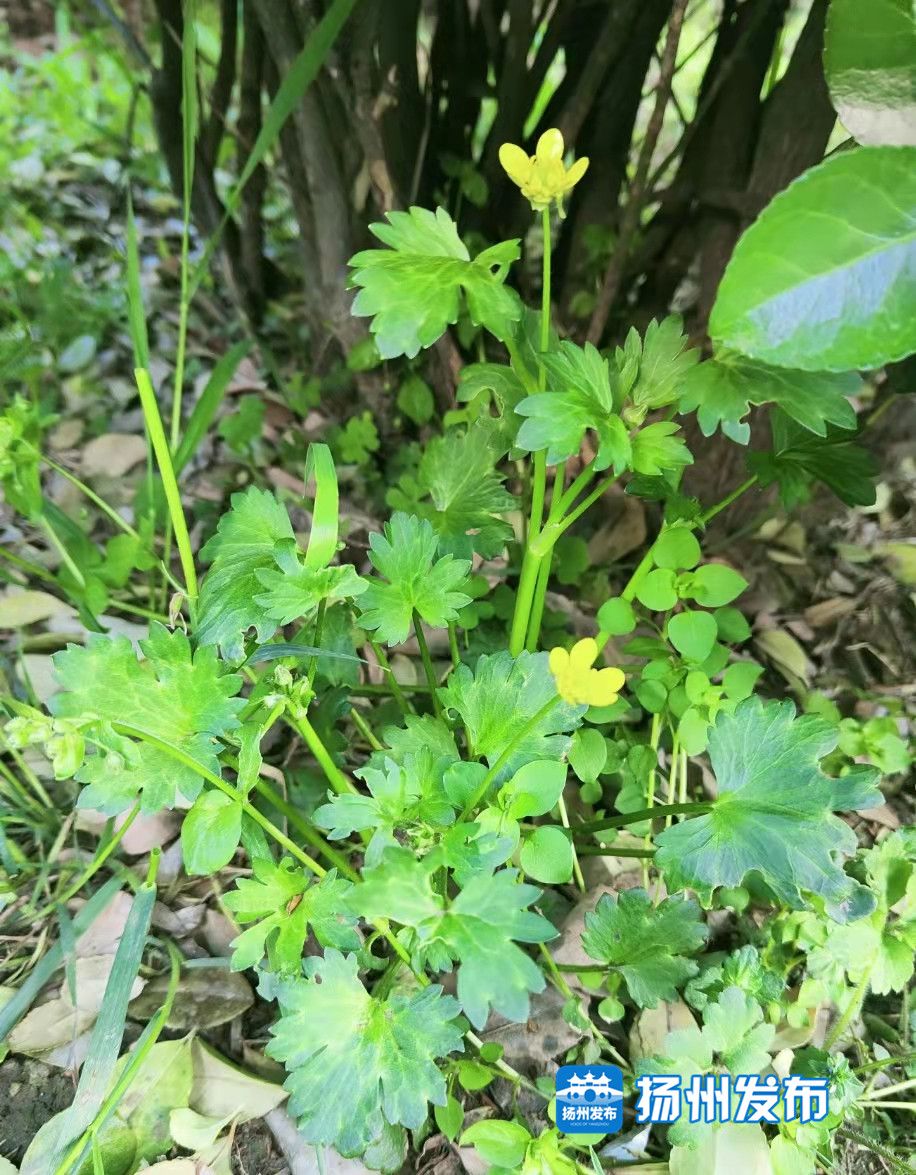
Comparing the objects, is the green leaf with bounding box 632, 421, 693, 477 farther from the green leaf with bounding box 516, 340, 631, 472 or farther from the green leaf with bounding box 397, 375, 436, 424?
the green leaf with bounding box 397, 375, 436, 424

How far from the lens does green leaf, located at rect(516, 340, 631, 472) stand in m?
0.70

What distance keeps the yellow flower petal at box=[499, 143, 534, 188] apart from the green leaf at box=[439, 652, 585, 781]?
409mm

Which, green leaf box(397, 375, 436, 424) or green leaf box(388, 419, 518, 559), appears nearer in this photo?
green leaf box(388, 419, 518, 559)

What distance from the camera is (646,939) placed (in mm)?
831

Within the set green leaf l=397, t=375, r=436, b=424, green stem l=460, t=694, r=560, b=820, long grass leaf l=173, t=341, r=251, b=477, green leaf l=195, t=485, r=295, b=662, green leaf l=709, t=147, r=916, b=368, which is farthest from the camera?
green leaf l=397, t=375, r=436, b=424

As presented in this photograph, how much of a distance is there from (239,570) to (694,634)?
488 mm

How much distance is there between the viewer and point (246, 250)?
1.62 metres

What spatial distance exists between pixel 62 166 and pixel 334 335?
3.61 feet

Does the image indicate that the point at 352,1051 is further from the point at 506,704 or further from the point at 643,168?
the point at 643,168

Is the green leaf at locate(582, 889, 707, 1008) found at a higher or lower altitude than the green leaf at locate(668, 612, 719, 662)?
lower


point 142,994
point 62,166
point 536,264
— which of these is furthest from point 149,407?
point 62,166

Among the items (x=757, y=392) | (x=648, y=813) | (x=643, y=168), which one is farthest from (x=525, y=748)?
(x=643, y=168)

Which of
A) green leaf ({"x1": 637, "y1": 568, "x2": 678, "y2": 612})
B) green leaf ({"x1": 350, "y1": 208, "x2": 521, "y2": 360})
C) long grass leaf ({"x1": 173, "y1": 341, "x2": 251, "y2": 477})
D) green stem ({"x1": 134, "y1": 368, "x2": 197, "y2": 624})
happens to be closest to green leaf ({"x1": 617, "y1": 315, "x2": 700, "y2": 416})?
green leaf ({"x1": 350, "y1": 208, "x2": 521, "y2": 360})

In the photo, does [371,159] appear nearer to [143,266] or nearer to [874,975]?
[143,266]
